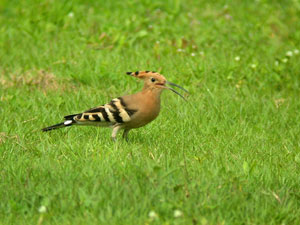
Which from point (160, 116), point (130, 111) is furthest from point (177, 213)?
point (160, 116)

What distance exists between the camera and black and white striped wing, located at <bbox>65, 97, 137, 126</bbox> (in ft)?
21.0

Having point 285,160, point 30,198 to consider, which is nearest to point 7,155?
point 30,198

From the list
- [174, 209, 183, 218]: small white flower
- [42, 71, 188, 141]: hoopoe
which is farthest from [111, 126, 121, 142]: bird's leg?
[174, 209, 183, 218]: small white flower

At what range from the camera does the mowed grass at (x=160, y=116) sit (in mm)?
4871

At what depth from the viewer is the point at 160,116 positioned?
755 centimetres

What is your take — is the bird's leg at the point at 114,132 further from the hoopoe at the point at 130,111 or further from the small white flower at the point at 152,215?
the small white flower at the point at 152,215

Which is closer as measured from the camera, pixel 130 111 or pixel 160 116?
pixel 130 111

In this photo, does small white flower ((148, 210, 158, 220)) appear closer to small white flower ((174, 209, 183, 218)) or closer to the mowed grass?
the mowed grass

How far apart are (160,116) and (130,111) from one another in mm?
1194

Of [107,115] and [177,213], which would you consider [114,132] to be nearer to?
[107,115]

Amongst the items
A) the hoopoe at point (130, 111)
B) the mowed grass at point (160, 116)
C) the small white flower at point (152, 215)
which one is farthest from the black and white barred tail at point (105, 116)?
the small white flower at point (152, 215)

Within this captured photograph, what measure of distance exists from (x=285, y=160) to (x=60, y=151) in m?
2.28

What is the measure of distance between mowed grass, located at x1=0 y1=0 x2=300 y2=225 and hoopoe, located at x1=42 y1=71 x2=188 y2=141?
8.3 inches

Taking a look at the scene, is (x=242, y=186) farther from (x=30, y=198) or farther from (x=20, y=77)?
(x=20, y=77)
